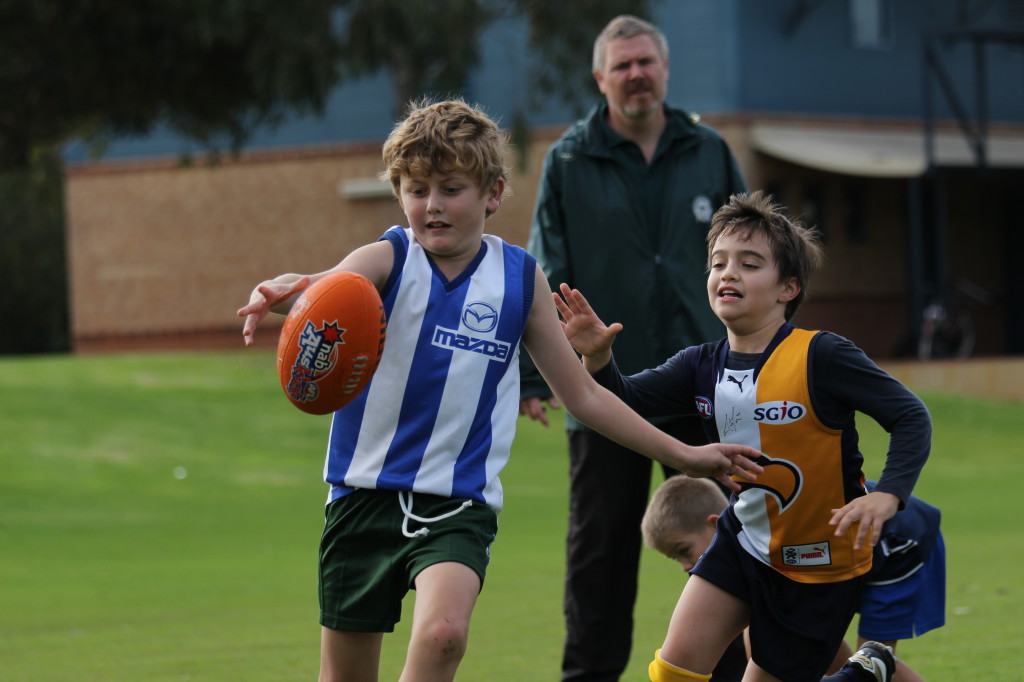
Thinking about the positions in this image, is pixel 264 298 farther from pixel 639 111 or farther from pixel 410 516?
pixel 639 111

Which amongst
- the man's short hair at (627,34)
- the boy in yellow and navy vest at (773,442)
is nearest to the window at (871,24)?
the man's short hair at (627,34)

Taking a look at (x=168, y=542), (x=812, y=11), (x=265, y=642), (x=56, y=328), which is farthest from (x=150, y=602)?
(x=56, y=328)

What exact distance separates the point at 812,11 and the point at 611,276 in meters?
24.3

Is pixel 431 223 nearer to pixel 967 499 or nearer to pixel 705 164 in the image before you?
pixel 705 164

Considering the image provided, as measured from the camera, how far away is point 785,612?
15.4 feet

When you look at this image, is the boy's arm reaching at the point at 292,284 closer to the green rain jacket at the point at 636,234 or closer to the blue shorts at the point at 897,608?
the green rain jacket at the point at 636,234

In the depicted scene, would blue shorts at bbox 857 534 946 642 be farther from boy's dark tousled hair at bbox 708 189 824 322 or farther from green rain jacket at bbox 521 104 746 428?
green rain jacket at bbox 521 104 746 428

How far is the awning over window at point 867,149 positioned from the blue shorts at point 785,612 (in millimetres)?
22346

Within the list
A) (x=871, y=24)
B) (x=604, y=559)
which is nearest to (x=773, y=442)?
(x=604, y=559)

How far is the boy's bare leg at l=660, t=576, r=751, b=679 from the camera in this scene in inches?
183

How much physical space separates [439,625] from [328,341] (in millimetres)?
790

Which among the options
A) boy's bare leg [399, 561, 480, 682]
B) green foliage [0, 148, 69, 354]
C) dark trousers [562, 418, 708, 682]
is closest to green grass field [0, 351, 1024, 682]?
dark trousers [562, 418, 708, 682]

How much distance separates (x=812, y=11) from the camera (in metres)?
29.2

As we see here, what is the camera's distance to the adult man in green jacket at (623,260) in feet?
20.0
